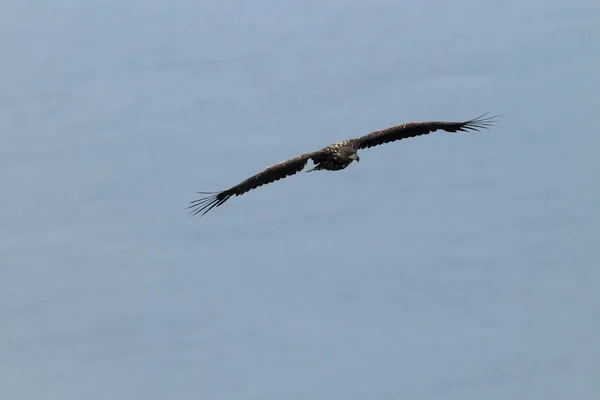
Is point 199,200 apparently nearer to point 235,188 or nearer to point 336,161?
point 235,188

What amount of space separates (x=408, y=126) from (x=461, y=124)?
1.71m

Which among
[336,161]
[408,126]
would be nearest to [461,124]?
[408,126]

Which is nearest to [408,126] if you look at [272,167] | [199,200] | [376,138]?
[376,138]

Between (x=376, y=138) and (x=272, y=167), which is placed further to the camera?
(x=376, y=138)

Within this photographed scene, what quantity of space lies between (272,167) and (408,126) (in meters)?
5.28

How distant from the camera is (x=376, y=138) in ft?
133

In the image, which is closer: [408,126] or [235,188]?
[235,188]

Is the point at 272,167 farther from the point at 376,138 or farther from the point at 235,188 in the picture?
the point at 376,138

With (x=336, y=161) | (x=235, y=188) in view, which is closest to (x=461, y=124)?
(x=336, y=161)

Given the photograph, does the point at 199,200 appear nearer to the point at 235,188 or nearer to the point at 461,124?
the point at 235,188

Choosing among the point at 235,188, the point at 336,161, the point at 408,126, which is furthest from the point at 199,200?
the point at 408,126

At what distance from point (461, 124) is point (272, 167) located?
6770 mm

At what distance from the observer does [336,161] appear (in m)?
39.0

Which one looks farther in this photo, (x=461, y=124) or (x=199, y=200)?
(x=461, y=124)
